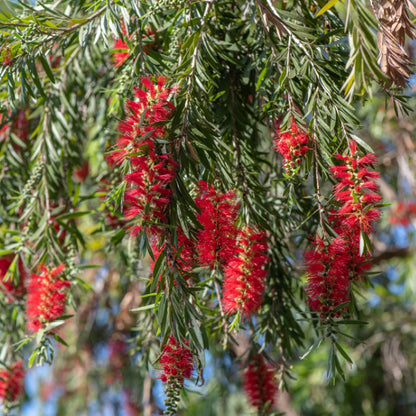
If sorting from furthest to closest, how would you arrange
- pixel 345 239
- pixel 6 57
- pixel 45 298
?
pixel 45 298
pixel 6 57
pixel 345 239

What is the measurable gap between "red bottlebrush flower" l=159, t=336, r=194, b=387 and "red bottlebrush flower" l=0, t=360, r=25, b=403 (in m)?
0.96

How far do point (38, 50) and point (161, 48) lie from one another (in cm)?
47

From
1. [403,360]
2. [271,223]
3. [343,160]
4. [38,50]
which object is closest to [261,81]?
[343,160]

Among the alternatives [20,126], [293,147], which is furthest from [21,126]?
[293,147]

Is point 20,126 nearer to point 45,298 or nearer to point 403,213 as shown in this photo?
point 45,298

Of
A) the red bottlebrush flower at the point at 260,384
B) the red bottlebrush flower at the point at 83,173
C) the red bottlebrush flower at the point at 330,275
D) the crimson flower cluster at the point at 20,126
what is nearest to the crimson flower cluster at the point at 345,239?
the red bottlebrush flower at the point at 330,275

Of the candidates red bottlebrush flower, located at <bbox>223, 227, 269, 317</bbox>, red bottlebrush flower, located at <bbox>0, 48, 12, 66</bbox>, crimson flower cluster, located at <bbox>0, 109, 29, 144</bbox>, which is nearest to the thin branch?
red bottlebrush flower, located at <bbox>223, 227, 269, 317</bbox>

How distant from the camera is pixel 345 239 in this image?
113 cm

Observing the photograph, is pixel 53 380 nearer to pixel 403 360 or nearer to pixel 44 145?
pixel 403 360

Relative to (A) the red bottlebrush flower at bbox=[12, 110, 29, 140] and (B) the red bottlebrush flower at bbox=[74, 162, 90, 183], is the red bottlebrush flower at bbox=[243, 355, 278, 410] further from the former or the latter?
(B) the red bottlebrush flower at bbox=[74, 162, 90, 183]

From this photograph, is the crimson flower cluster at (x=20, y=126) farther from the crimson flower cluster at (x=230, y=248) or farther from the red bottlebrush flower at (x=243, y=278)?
the red bottlebrush flower at (x=243, y=278)

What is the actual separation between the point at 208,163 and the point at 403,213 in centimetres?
327

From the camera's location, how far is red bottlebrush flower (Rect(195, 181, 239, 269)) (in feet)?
3.75

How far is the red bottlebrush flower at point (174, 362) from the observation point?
1066 millimetres
